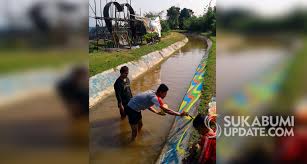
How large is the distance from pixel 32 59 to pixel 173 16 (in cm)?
6233

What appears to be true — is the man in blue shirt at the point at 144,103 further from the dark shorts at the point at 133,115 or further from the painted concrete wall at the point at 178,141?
the painted concrete wall at the point at 178,141

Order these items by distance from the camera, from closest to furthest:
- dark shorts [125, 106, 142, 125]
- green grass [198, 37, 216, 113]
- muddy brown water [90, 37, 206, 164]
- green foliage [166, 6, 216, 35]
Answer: muddy brown water [90, 37, 206, 164] → dark shorts [125, 106, 142, 125] → green grass [198, 37, 216, 113] → green foliage [166, 6, 216, 35]

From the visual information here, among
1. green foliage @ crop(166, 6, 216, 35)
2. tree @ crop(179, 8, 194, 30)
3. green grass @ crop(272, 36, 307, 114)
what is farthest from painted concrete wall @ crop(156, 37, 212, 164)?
tree @ crop(179, 8, 194, 30)

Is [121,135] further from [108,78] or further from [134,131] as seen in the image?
[108,78]

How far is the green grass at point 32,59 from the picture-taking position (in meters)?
1.44

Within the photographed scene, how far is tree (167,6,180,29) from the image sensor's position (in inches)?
2400

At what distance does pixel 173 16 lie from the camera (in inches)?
2458

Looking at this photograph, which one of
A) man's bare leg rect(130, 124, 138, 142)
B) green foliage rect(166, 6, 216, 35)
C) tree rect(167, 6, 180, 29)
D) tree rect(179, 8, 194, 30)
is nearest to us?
man's bare leg rect(130, 124, 138, 142)

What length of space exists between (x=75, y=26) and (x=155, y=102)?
3.69m

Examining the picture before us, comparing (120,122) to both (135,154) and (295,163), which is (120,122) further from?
(295,163)

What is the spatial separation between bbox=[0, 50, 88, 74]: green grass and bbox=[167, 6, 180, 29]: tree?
198ft

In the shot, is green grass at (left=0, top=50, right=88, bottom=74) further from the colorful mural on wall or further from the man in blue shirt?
the man in blue shirt

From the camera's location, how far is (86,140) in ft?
5.75

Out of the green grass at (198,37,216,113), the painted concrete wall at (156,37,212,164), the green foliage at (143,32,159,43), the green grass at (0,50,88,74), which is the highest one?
the green foliage at (143,32,159,43)
